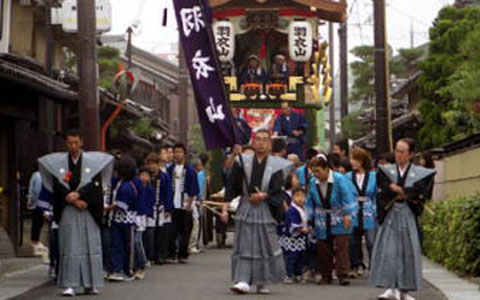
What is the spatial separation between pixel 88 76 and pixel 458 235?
6757mm

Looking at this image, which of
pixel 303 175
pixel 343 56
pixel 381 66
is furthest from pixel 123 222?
pixel 343 56

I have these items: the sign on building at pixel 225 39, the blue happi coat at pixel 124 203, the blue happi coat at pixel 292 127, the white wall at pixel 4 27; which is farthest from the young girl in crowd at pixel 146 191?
the sign on building at pixel 225 39

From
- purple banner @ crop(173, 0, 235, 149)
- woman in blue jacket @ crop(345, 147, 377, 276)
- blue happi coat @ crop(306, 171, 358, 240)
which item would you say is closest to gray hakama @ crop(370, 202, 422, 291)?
blue happi coat @ crop(306, 171, 358, 240)

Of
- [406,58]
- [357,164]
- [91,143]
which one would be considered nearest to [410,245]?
Answer: [357,164]

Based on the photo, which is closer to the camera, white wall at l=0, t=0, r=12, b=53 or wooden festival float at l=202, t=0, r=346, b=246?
white wall at l=0, t=0, r=12, b=53

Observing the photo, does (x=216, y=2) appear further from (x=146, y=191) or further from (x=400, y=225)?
(x=400, y=225)

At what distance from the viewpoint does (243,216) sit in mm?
13984

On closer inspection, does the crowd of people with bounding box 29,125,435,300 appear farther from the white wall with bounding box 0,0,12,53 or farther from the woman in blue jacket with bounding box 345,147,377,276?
the white wall with bounding box 0,0,12,53

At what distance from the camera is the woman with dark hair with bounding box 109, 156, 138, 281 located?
52.2 feet

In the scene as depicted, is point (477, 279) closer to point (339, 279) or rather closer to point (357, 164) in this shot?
point (339, 279)

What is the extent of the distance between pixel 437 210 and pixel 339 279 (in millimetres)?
3489

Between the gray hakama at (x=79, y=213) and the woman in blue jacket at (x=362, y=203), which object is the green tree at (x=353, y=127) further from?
the gray hakama at (x=79, y=213)

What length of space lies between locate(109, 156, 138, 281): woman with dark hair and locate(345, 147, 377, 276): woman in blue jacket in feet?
10.8

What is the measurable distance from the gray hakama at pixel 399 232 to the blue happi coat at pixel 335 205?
6.94ft
